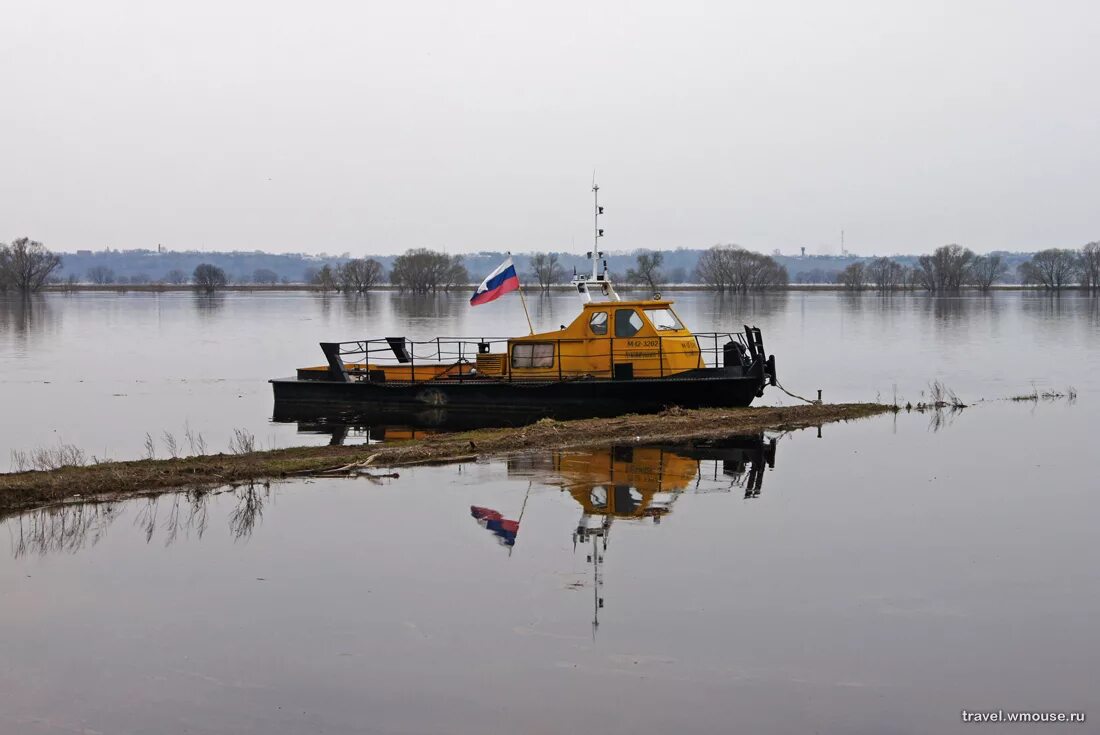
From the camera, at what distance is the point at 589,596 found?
1089cm

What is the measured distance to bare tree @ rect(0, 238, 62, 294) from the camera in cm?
13938

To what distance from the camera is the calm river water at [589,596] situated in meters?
8.58

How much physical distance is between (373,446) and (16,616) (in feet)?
29.3

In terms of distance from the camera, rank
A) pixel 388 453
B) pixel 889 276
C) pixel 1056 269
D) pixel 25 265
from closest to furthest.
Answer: pixel 388 453 → pixel 25 265 → pixel 1056 269 → pixel 889 276

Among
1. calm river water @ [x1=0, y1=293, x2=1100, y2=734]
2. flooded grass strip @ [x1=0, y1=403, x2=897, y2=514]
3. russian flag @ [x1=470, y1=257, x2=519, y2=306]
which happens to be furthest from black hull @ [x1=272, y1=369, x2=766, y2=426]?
calm river water @ [x1=0, y1=293, x2=1100, y2=734]

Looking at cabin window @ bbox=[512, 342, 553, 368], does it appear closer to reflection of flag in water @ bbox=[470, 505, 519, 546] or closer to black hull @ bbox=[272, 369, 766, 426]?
black hull @ bbox=[272, 369, 766, 426]

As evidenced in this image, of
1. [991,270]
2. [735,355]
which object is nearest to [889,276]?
[991,270]

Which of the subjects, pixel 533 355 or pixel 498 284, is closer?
pixel 533 355

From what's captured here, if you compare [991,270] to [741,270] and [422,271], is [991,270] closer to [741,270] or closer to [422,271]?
[741,270]

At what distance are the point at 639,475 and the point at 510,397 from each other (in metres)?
8.42

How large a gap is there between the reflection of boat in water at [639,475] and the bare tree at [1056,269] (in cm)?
15432

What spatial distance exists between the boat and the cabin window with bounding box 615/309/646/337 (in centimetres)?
2

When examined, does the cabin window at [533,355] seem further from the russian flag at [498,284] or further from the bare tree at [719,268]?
the bare tree at [719,268]

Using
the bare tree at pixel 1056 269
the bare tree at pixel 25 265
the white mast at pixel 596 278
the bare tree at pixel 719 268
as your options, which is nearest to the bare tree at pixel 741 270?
the bare tree at pixel 719 268
